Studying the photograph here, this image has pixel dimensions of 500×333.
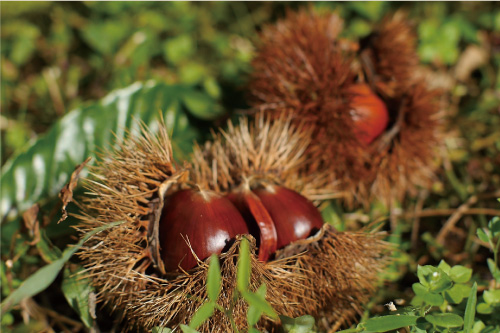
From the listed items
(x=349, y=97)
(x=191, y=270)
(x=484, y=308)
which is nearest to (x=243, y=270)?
(x=191, y=270)

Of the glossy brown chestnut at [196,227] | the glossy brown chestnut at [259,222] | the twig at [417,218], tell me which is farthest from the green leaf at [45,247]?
the twig at [417,218]

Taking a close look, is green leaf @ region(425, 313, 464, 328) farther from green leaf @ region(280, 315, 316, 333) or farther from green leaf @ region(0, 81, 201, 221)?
green leaf @ region(0, 81, 201, 221)

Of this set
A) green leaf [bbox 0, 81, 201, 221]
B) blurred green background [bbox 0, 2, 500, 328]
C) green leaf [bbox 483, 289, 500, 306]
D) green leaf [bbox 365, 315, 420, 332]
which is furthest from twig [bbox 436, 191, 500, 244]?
green leaf [bbox 0, 81, 201, 221]

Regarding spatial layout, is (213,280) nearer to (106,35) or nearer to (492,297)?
(492,297)

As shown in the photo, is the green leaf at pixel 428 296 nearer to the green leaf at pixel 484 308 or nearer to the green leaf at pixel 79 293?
the green leaf at pixel 484 308

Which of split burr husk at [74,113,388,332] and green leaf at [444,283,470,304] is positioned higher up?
split burr husk at [74,113,388,332]

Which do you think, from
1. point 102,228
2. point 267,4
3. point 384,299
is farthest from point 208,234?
point 267,4
